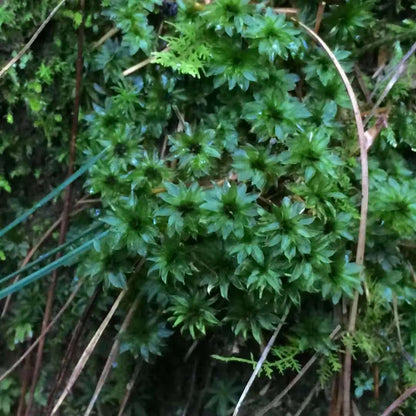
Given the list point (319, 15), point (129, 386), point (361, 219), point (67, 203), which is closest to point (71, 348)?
point (129, 386)

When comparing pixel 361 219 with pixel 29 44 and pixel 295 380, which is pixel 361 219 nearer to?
pixel 295 380

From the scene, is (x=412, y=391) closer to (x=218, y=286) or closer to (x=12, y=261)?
(x=218, y=286)

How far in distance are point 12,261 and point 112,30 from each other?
2.61ft

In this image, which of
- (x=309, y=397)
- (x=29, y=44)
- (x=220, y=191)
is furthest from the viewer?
(x=29, y=44)

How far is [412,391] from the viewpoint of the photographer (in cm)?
123

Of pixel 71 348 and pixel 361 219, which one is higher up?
pixel 361 219

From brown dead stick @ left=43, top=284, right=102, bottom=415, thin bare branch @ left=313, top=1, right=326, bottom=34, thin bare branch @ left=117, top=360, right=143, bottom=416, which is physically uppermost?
thin bare branch @ left=313, top=1, right=326, bottom=34

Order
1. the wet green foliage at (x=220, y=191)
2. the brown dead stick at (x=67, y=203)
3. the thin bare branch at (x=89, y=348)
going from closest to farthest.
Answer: the wet green foliage at (x=220, y=191) < the thin bare branch at (x=89, y=348) < the brown dead stick at (x=67, y=203)

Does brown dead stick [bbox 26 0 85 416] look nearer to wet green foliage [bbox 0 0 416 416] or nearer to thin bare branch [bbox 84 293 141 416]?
wet green foliage [bbox 0 0 416 416]

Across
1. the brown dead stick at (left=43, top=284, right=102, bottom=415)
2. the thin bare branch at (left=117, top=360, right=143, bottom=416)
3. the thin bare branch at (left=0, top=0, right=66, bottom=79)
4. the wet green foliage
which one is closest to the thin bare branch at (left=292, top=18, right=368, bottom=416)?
the wet green foliage

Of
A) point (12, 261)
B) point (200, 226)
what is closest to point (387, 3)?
point (200, 226)

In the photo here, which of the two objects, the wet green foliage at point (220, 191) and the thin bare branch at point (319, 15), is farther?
the thin bare branch at point (319, 15)

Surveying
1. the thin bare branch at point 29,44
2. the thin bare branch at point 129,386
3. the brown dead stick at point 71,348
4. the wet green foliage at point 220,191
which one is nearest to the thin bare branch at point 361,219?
the wet green foliage at point 220,191

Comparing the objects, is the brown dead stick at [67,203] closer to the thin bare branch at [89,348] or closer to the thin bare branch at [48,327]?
the thin bare branch at [48,327]
